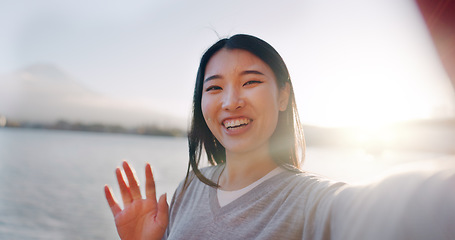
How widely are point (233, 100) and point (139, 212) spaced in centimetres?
83

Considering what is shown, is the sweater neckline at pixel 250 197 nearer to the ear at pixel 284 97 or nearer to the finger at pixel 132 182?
the ear at pixel 284 97

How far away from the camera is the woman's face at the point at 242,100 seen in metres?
1.25

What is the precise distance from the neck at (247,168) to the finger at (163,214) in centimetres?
39

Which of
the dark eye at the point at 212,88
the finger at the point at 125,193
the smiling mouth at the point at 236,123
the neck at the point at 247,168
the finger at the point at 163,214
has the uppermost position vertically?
the dark eye at the point at 212,88

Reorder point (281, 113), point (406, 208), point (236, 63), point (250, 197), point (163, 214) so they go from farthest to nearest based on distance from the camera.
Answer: point (163, 214) → point (281, 113) → point (236, 63) → point (250, 197) → point (406, 208)

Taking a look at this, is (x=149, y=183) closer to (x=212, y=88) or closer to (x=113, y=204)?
(x=113, y=204)

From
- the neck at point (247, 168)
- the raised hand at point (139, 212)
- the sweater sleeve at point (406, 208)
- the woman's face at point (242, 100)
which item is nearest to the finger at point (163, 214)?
the raised hand at point (139, 212)

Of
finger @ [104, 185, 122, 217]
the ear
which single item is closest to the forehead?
the ear

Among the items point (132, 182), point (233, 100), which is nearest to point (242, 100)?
point (233, 100)

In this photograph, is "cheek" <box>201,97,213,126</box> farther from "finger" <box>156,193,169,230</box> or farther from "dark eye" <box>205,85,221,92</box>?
"finger" <box>156,193,169,230</box>

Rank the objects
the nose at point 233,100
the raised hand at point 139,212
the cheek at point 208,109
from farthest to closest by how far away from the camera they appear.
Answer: the raised hand at point 139,212 < the cheek at point 208,109 < the nose at point 233,100

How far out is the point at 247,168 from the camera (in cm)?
136

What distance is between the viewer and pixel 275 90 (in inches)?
52.1

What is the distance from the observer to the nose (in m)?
1.24
